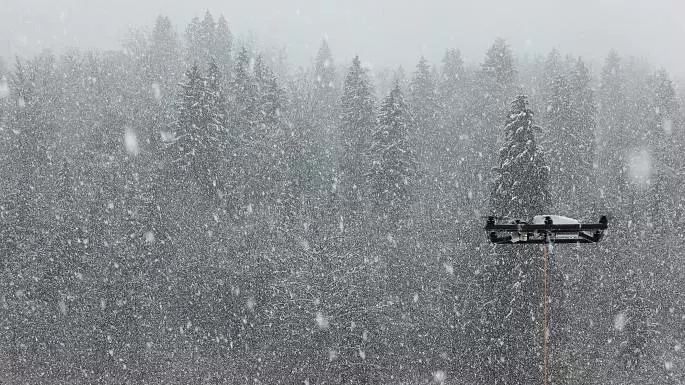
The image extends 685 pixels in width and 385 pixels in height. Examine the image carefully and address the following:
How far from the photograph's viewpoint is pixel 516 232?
1189 centimetres

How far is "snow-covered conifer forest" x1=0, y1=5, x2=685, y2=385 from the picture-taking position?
3009 centimetres

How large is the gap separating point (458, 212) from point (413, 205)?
142 inches

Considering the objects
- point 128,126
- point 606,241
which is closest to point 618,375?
point 606,241

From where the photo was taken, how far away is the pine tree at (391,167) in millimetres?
40969

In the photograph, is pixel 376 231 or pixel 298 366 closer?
pixel 298 366

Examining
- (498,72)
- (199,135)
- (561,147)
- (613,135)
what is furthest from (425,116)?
(199,135)

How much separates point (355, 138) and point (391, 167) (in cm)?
784

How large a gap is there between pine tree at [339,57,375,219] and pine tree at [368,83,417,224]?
295cm

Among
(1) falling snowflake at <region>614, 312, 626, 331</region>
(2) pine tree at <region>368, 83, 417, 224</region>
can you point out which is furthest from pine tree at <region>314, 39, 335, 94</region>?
(1) falling snowflake at <region>614, 312, 626, 331</region>

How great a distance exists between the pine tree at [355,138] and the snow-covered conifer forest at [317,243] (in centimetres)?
19

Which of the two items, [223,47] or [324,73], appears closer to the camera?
[324,73]

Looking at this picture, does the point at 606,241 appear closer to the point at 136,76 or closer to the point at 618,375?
the point at 618,375

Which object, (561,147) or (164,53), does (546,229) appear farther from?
(164,53)

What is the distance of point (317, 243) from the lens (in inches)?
1278
